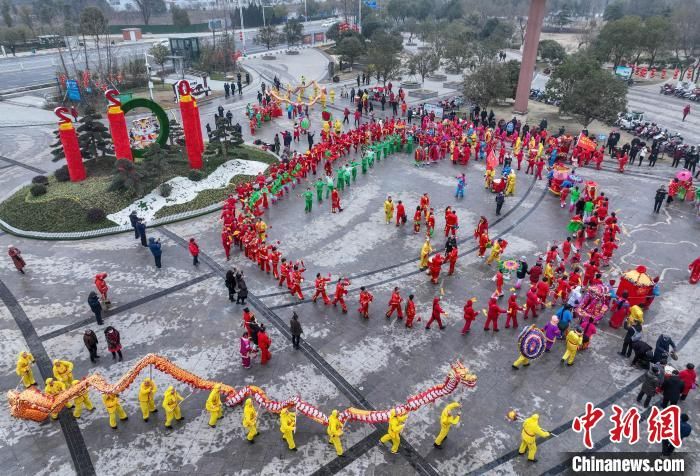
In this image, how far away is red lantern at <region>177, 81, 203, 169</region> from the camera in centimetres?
2235

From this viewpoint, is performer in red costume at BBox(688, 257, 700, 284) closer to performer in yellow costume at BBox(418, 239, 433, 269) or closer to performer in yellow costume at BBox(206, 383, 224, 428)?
performer in yellow costume at BBox(418, 239, 433, 269)

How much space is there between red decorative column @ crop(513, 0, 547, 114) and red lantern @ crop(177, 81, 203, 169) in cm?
2259

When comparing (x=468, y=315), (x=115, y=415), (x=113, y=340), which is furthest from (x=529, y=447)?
(x=113, y=340)

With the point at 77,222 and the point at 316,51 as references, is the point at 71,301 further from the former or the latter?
the point at 316,51

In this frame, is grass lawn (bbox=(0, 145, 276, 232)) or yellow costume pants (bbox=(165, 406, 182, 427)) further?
grass lawn (bbox=(0, 145, 276, 232))


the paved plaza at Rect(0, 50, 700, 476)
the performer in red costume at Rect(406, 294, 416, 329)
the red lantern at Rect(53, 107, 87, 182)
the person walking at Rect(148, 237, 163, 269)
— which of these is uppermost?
the red lantern at Rect(53, 107, 87, 182)

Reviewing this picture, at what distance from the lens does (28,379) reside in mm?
11773

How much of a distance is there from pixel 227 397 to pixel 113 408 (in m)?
2.42

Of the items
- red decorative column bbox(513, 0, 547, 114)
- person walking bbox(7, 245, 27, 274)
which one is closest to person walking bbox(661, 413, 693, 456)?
person walking bbox(7, 245, 27, 274)

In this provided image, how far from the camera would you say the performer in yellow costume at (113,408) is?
10.5 metres

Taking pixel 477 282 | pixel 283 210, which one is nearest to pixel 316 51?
pixel 283 210

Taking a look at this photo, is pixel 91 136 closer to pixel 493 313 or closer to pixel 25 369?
pixel 25 369

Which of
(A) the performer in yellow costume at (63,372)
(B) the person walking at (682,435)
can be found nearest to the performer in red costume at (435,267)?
(B) the person walking at (682,435)

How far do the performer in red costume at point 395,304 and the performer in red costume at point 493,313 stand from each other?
8.05 ft
